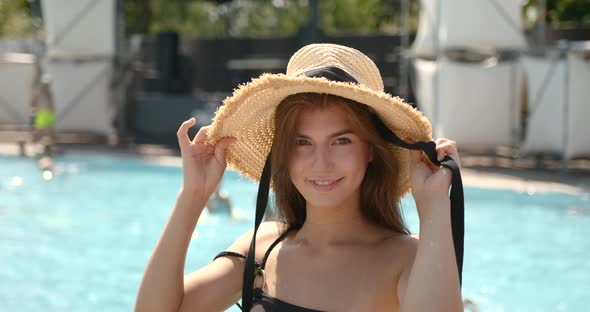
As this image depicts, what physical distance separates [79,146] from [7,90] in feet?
7.07

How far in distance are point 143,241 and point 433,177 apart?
19.3 feet

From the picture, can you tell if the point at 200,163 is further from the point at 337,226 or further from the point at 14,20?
the point at 14,20

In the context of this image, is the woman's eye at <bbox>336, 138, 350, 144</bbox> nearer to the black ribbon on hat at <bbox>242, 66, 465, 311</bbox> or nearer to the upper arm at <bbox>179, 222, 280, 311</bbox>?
the black ribbon on hat at <bbox>242, 66, 465, 311</bbox>

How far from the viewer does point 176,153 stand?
12930 millimetres

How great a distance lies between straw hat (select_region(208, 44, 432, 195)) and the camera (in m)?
2.03

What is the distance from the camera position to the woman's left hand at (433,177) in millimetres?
1918

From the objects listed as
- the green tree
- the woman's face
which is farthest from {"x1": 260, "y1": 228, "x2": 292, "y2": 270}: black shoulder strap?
the green tree

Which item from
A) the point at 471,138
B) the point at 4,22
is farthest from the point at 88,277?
the point at 4,22

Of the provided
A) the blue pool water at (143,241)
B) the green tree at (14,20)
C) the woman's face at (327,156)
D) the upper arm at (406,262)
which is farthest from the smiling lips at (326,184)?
the green tree at (14,20)

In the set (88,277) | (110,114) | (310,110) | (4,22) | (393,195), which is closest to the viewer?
(310,110)

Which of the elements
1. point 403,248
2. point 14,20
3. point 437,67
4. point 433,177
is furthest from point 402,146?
point 14,20

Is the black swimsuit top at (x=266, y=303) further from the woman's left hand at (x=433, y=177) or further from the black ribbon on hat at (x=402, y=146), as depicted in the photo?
the woman's left hand at (x=433, y=177)

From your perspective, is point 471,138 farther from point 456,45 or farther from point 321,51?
point 321,51

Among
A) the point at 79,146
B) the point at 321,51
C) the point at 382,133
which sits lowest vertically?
the point at 79,146
